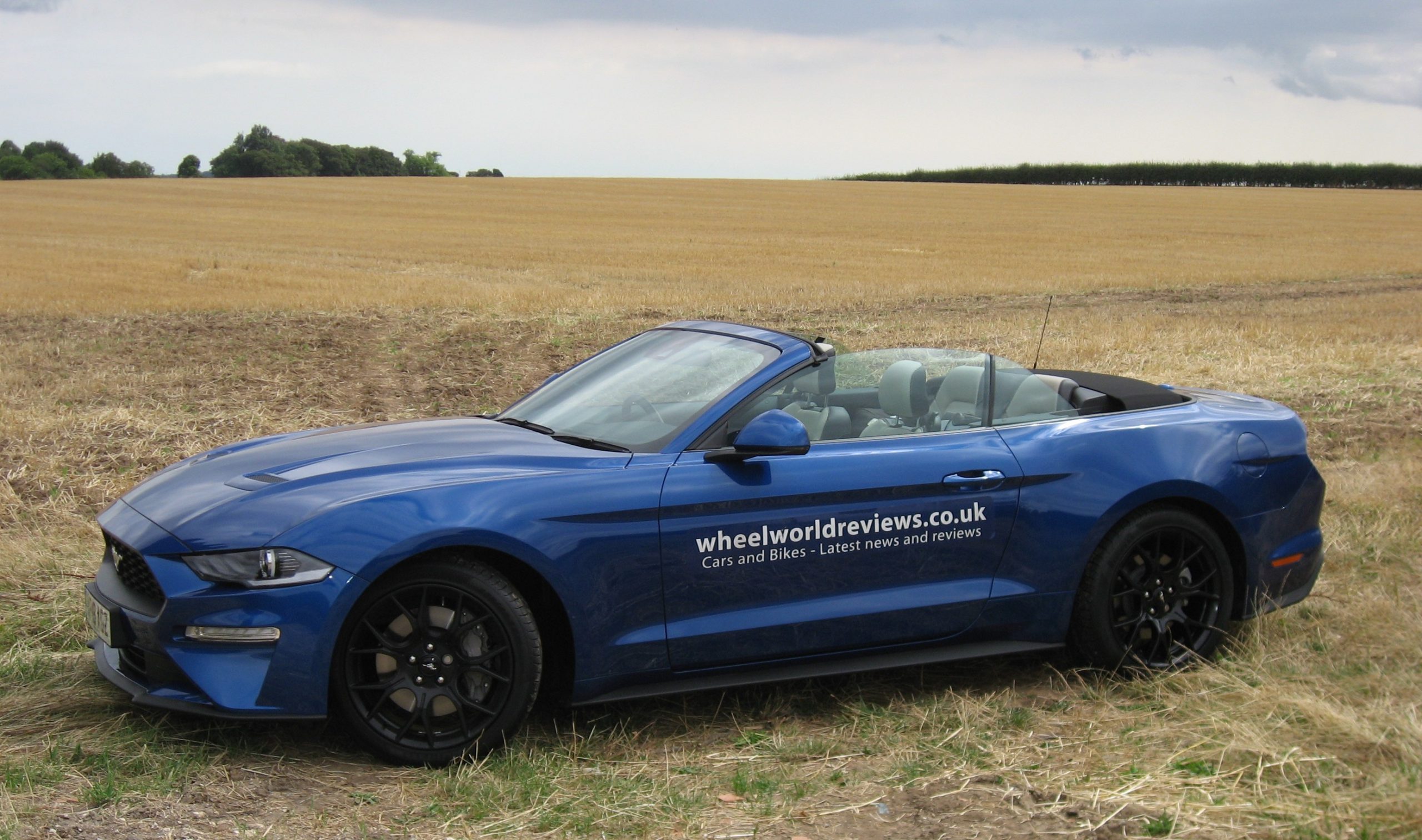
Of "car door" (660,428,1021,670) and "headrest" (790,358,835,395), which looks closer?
"car door" (660,428,1021,670)

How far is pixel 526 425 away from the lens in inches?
193

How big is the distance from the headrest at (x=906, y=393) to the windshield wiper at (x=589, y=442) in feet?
3.74

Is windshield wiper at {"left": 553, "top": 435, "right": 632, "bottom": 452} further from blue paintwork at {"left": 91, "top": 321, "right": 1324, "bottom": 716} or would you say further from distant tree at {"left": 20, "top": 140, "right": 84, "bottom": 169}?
distant tree at {"left": 20, "top": 140, "right": 84, "bottom": 169}

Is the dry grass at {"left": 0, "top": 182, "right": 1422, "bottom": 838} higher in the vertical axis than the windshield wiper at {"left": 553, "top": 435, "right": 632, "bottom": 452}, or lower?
lower

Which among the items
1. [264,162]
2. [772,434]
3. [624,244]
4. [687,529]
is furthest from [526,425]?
[264,162]

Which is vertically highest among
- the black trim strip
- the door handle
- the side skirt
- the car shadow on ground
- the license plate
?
the door handle

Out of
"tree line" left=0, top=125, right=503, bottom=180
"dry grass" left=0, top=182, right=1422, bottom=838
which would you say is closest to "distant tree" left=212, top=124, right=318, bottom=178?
"tree line" left=0, top=125, right=503, bottom=180

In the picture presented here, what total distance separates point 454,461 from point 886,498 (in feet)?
4.81

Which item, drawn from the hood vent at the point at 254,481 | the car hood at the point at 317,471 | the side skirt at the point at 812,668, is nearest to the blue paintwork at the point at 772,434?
the car hood at the point at 317,471

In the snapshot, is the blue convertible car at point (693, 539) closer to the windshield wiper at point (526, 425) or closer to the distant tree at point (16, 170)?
the windshield wiper at point (526, 425)

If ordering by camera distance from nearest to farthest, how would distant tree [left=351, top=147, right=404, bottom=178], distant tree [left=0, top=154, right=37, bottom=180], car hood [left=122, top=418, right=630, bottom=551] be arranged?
car hood [left=122, top=418, right=630, bottom=551] < distant tree [left=0, top=154, right=37, bottom=180] < distant tree [left=351, top=147, right=404, bottom=178]

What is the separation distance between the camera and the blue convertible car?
12.4 ft

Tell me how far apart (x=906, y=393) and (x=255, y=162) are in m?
93.2

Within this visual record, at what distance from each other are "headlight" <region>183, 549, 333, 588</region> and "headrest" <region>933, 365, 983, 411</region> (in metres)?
2.38
